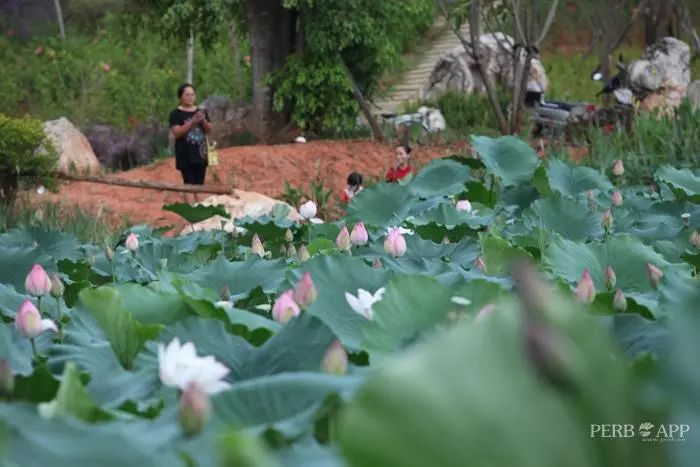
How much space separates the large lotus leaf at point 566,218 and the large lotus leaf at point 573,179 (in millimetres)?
877

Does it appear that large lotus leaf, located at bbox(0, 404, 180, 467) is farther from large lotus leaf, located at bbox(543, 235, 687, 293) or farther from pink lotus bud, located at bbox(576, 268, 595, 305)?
large lotus leaf, located at bbox(543, 235, 687, 293)

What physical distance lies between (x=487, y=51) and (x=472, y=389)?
20070 millimetres

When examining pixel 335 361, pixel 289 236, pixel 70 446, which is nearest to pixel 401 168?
pixel 289 236

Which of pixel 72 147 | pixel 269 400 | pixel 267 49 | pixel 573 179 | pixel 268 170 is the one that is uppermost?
pixel 269 400

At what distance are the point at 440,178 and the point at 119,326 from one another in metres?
2.97

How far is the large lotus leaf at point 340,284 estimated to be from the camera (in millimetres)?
1568

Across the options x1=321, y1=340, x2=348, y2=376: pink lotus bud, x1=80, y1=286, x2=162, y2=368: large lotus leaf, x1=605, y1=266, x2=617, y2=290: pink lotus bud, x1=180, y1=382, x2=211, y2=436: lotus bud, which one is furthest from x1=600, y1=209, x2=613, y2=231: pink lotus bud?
x1=180, y1=382, x2=211, y2=436: lotus bud

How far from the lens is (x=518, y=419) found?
604 mm

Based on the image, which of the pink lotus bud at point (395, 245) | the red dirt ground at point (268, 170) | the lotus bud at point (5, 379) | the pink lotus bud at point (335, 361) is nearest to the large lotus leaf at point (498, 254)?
the pink lotus bud at point (395, 245)

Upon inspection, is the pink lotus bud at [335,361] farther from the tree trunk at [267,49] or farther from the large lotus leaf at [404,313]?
the tree trunk at [267,49]

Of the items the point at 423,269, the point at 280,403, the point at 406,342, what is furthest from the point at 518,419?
the point at 423,269

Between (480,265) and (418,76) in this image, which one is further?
(418,76)

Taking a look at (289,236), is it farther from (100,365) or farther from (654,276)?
(100,365)

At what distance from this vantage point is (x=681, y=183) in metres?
3.77
